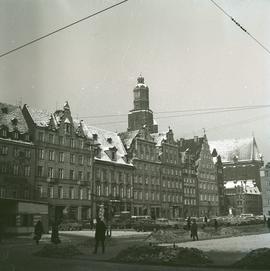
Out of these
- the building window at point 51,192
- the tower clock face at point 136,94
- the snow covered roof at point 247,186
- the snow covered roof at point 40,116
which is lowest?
the building window at point 51,192

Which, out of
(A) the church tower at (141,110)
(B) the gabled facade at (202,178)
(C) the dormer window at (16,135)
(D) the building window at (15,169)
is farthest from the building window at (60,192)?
(A) the church tower at (141,110)

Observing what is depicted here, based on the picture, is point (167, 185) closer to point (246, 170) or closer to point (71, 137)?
point (71, 137)

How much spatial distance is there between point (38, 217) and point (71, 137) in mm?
26649

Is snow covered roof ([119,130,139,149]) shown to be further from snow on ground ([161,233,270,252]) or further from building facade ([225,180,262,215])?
snow on ground ([161,233,270,252])

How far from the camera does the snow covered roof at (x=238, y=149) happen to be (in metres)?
127

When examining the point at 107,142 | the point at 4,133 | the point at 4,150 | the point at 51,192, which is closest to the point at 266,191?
the point at 107,142

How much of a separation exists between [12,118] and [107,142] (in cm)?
1875

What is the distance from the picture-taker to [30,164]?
57.6m

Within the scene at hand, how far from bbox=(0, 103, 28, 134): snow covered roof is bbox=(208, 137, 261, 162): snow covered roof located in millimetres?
80198

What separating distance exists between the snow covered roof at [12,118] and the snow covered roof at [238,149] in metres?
80.2

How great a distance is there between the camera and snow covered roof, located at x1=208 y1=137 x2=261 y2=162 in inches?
4995

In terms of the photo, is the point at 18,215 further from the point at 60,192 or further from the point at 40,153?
the point at 60,192

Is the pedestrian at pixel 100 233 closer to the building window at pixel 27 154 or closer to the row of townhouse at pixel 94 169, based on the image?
the row of townhouse at pixel 94 169

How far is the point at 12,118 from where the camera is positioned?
58.5 meters
